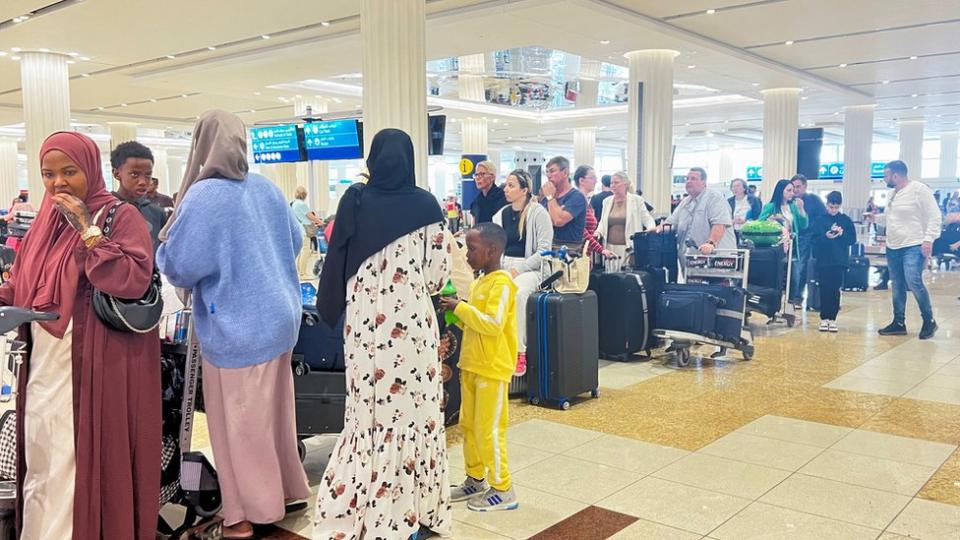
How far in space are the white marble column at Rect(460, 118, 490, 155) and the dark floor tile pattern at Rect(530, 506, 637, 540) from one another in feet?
58.8

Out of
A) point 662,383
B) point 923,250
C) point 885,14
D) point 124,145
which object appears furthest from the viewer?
point 885,14

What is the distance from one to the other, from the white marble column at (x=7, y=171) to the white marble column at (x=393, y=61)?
2414cm

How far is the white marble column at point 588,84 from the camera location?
13.5 metres

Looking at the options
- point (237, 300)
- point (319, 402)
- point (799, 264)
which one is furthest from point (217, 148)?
point (799, 264)

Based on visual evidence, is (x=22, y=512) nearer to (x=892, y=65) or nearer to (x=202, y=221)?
(x=202, y=221)

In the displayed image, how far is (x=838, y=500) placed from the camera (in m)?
3.58

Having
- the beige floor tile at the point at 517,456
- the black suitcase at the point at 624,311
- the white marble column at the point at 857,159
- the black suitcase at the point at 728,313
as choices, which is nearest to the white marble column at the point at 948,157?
the white marble column at the point at 857,159

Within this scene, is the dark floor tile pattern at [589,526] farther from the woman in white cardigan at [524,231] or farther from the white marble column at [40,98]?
the white marble column at [40,98]

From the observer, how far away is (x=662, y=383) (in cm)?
604

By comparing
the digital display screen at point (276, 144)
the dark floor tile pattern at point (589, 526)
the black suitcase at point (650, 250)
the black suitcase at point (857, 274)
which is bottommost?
the dark floor tile pattern at point (589, 526)

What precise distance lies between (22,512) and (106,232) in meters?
1.01

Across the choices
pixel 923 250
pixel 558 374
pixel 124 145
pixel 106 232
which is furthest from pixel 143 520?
→ pixel 923 250

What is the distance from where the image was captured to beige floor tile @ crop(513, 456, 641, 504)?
3.73 metres

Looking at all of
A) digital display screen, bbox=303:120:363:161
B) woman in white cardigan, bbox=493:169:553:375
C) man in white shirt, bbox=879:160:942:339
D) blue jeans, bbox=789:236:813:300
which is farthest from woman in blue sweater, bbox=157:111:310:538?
blue jeans, bbox=789:236:813:300
